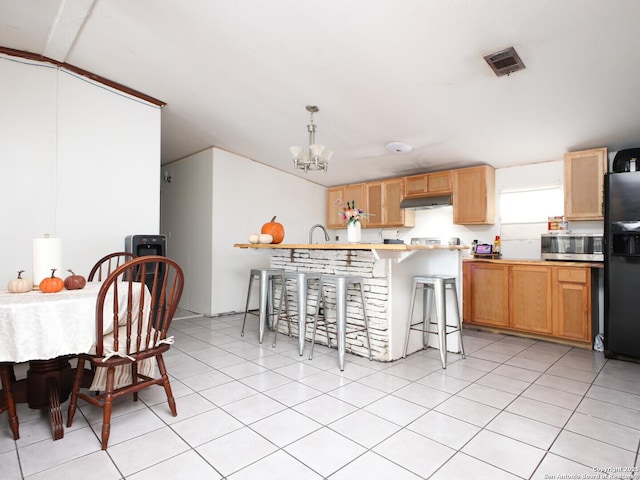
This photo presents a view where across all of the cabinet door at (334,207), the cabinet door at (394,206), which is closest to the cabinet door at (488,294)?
the cabinet door at (394,206)

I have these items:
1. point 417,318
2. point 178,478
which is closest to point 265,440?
point 178,478

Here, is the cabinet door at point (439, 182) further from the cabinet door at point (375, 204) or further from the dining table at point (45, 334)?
the dining table at point (45, 334)

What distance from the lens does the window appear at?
14.4ft

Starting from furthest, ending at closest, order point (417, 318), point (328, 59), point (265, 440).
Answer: point (417, 318) < point (328, 59) < point (265, 440)

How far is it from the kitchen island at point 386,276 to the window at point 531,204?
169 cm

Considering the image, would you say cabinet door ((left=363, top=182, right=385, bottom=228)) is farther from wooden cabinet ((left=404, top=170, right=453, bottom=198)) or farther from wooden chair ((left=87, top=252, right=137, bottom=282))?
wooden chair ((left=87, top=252, right=137, bottom=282))

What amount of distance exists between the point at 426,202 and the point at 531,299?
1.88 meters

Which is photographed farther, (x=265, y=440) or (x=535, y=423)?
(x=535, y=423)

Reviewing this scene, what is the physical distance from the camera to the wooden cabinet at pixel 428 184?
5.04 m

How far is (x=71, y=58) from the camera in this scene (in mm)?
3332

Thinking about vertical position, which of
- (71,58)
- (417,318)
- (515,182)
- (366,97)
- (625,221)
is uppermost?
(71,58)

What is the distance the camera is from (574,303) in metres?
3.74

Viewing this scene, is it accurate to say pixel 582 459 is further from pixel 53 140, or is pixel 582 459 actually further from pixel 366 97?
pixel 53 140

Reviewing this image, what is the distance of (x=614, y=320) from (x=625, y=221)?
944 millimetres
